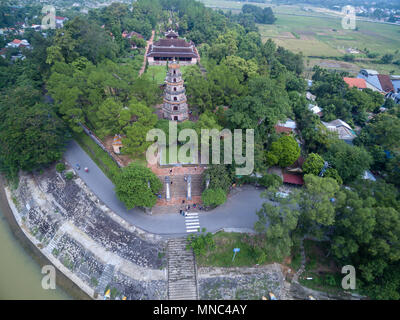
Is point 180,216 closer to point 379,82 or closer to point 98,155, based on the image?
point 98,155

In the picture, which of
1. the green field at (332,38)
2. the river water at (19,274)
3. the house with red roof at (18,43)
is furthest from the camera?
the green field at (332,38)

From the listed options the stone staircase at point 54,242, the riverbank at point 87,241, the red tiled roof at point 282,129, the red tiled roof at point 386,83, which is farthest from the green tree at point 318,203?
the red tiled roof at point 386,83

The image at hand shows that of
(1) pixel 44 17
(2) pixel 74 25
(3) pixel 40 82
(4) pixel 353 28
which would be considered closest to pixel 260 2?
(4) pixel 353 28

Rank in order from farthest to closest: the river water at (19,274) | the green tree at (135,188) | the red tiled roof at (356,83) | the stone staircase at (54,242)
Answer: the red tiled roof at (356,83), the stone staircase at (54,242), the green tree at (135,188), the river water at (19,274)

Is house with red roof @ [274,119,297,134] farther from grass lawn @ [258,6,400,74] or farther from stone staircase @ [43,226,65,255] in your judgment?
grass lawn @ [258,6,400,74]

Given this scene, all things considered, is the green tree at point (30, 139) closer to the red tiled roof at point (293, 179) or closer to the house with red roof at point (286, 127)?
the red tiled roof at point (293, 179)
